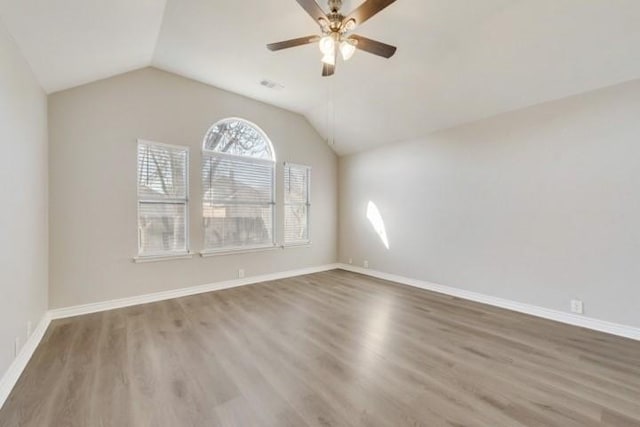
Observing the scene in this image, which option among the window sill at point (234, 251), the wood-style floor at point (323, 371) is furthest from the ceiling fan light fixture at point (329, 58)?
the window sill at point (234, 251)

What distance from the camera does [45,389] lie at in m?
1.90

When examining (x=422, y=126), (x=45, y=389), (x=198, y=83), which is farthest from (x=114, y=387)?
(x=422, y=126)

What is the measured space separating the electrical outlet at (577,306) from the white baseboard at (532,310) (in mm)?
50

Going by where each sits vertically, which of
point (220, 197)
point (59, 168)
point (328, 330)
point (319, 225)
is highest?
point (59, 168)

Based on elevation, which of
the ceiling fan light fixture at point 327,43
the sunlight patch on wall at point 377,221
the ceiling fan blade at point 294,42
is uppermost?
the ceiling fan blade at point 294,42

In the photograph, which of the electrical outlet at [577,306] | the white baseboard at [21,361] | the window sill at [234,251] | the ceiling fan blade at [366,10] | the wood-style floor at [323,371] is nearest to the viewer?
the wood-style floor at [323,371]

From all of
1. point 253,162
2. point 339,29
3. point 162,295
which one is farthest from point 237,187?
point 339,29

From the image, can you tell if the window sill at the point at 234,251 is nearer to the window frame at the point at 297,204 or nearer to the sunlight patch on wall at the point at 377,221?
the window frame at the point at 297,204

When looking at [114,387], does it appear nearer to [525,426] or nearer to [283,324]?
[283,324]

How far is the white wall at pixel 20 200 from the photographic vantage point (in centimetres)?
190

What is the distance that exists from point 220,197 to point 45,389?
296 centimetres

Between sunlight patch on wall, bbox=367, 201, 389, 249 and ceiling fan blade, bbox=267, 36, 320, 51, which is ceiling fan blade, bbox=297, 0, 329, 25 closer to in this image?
ceiling fan blade, bbox=267, 36, 320, 51

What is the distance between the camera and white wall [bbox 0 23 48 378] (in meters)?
1.90

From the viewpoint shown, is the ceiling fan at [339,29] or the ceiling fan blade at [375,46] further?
the ceiling fan blade at [375,46]
